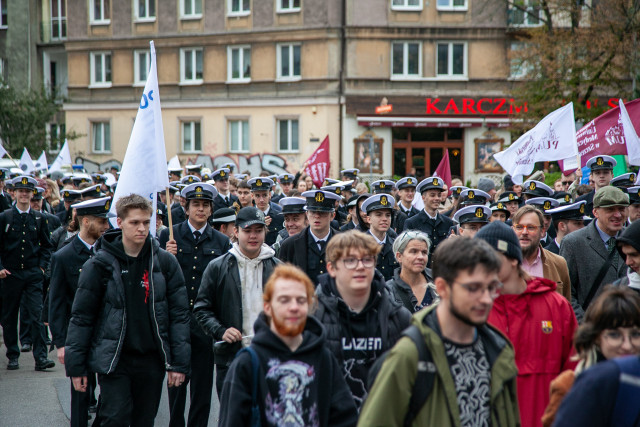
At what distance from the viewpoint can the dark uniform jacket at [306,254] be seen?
9.03 metres

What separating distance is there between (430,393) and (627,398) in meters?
0.94

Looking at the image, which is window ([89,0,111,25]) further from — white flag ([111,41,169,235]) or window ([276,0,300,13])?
white flag ([111,41,169,235])

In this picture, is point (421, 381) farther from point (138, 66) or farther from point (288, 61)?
point (138, 66)

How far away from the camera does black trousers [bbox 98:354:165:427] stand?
625 centimetres

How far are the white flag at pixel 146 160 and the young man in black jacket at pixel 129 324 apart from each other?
5.40ft

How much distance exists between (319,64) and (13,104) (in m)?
15.3

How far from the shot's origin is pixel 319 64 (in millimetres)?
39625

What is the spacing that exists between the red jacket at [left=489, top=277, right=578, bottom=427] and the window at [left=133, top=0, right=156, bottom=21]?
134 feet

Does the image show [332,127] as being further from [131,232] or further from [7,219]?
[131,232]

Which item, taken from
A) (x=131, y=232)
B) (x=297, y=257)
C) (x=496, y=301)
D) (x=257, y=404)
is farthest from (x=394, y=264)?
(x=257, y=404)

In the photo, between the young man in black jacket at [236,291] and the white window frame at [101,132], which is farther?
the white window frame at [101,132]

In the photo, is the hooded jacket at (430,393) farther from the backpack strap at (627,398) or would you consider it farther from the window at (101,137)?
the window at (101,137)

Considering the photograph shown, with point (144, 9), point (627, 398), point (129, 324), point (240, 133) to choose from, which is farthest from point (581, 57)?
point (627, 398)

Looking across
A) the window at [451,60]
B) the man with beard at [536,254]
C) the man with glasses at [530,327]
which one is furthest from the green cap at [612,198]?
the window at [451,60]
